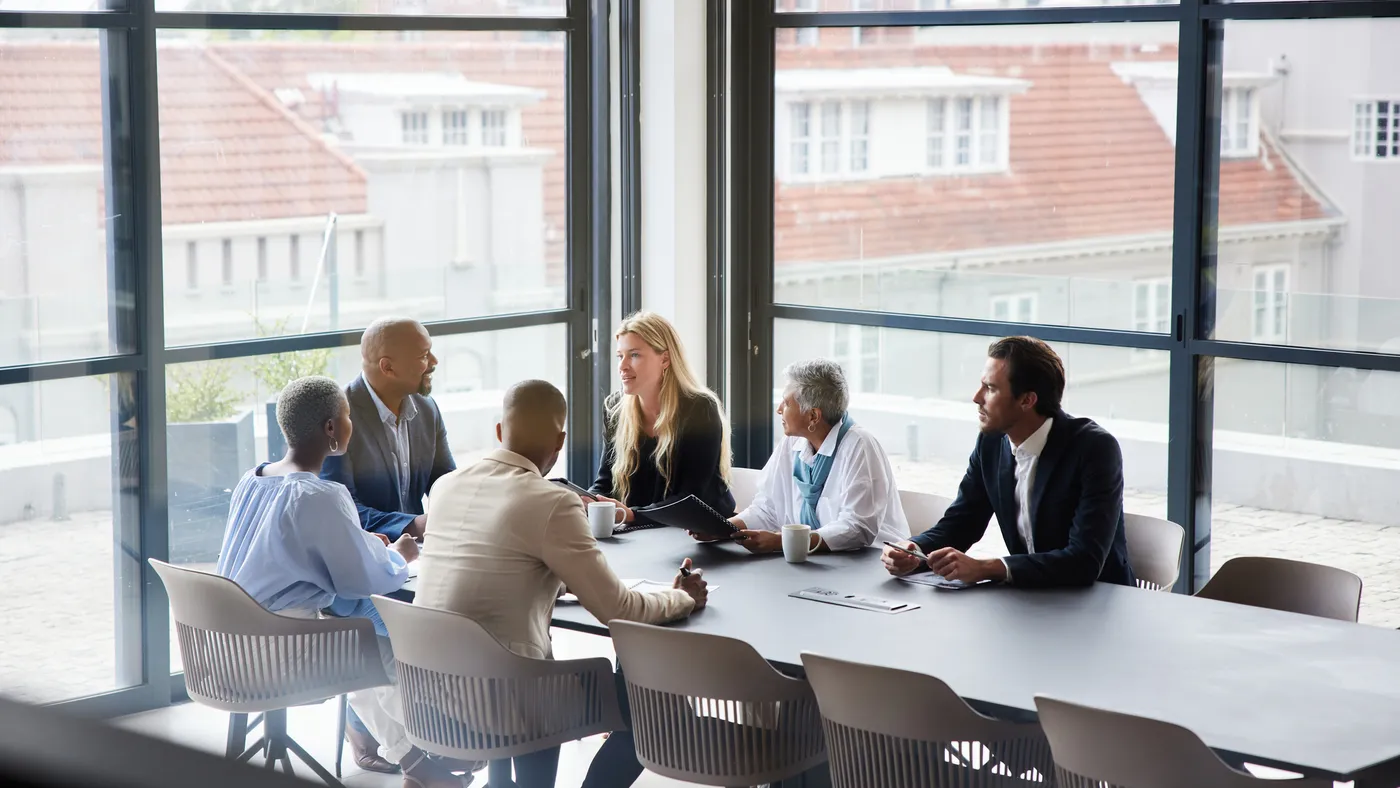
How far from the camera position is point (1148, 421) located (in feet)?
17.8

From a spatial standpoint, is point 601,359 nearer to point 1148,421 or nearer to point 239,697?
point 1148,421

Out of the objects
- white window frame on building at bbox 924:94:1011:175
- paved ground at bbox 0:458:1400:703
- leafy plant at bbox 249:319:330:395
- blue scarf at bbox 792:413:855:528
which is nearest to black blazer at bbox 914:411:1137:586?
blue scarf at bbox 792:413:855:528

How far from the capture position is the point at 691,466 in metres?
4.53

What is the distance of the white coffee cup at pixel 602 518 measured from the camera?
4.14m

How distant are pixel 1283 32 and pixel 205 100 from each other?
3815 mm

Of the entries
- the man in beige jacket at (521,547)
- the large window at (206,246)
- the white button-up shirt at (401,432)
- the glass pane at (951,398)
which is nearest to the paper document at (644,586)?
the man in beige jacket at (521,547)

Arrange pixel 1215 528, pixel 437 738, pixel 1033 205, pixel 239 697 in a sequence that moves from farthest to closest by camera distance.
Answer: pixel 1033 205
pixel 1215 528
pixel 239 697
pixel 437 738

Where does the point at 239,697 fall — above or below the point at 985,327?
below

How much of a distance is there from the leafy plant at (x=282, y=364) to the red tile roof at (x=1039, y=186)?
215cm

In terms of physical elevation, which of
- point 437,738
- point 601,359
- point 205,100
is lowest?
point 437,738

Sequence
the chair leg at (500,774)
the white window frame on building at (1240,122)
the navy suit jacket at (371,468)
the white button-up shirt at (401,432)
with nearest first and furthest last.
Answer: the chair leg at (500,774)
the navy suit jacket at (371,468)
the white button-up shirt at (401,432)
the white window frame on building at (1240,122)

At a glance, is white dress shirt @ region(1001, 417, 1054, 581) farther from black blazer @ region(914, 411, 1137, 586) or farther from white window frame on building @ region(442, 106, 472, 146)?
white window frame on building @ region(442, 106, 472, 146)

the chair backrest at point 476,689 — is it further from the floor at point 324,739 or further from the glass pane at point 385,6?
the glass pane at point 385,6

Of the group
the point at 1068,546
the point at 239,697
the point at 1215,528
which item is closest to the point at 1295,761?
the point at 1068,546
